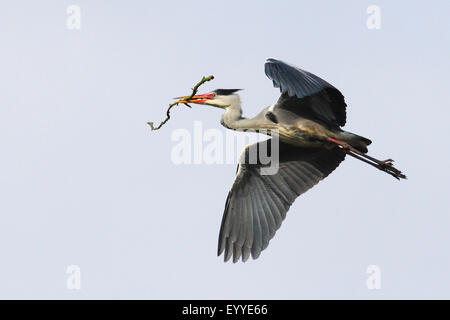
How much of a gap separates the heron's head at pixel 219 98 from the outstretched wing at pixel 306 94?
96 cm

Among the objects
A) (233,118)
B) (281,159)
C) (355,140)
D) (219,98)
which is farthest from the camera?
(281,159)

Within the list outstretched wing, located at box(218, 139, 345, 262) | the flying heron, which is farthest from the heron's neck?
outstretched wing, located at box(218, 139, 345, 262)

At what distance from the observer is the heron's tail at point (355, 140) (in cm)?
Result: 1395

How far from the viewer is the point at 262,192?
15070 mm

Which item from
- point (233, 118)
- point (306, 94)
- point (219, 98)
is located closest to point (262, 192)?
point (233, 118)

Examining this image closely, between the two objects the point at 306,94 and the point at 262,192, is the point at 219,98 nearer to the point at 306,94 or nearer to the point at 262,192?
the point at 262,192

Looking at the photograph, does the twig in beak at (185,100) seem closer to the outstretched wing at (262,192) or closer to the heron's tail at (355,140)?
the outstretched wing at (262,192)

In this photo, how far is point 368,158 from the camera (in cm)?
1399

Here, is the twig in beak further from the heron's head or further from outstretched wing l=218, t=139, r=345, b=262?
outstretched wing l=218, t=139, r=345, b=262

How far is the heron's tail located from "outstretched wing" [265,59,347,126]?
209 millimetres

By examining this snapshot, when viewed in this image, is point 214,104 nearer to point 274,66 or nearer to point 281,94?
point 281,94

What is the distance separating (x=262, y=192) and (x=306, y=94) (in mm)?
2934

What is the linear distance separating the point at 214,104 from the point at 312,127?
177 cm
